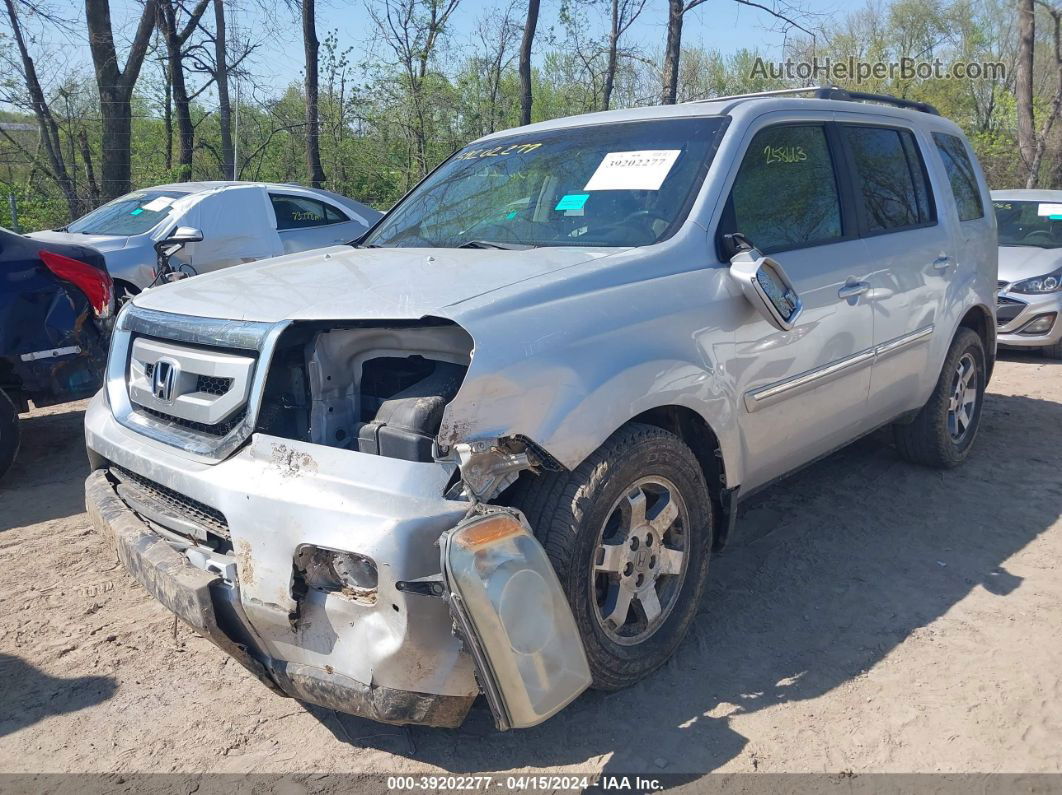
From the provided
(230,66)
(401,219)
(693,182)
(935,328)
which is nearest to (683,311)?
(693,182)

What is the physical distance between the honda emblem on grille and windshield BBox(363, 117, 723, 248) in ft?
4.10

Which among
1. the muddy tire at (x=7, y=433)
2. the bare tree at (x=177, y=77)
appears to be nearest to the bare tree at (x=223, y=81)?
the bare tree at (x=177, y=77)

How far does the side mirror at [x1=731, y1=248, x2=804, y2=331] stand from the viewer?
320cm

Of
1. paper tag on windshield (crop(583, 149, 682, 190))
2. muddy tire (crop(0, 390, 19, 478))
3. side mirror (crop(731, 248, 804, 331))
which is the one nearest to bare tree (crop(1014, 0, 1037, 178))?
paper tag on windshield (crop(583, 149, 682, 190))

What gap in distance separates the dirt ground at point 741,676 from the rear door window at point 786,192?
4.77ft

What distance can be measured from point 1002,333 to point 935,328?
4595 mm

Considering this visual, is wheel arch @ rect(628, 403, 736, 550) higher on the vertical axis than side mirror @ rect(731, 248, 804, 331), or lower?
lower

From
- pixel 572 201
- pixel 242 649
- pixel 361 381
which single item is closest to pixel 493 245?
pixel 572 201

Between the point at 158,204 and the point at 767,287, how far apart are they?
293 inches

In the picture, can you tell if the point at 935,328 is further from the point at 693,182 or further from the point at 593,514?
the point at 593,514

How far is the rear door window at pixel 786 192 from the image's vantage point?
356 cm

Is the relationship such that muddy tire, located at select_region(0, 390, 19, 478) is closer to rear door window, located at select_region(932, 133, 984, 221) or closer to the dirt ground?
the dirt ground

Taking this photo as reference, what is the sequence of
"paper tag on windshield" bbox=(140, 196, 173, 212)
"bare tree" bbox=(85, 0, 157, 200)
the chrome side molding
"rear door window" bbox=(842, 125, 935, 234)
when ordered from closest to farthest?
the chrome side molding, "rear door window" bbox=(842, 125, 935, 234), "paper tag on windshield" bbox=(140, 196, 173, 212), "bare tree" bbox=(85, 0, 157, 200)

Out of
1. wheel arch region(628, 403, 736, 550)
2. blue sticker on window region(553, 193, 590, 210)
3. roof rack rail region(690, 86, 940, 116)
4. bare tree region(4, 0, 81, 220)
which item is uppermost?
bare tree region(4, 0, 81, 220)
